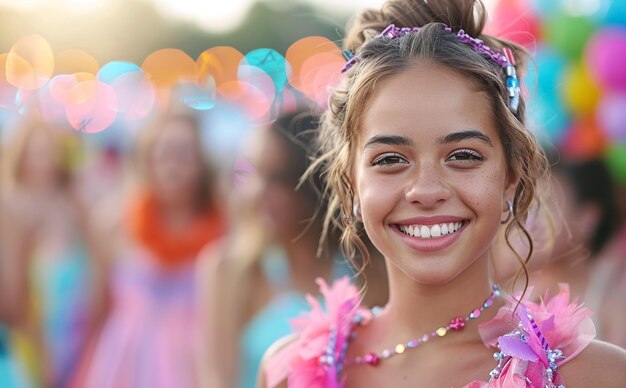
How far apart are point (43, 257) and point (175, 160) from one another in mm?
1386

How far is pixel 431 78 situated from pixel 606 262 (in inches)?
110

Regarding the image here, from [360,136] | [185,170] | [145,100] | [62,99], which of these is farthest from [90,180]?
[360,136]

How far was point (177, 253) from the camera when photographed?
572 cm

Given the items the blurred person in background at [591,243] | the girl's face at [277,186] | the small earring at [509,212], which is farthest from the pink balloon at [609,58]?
the small earring at [509,212]

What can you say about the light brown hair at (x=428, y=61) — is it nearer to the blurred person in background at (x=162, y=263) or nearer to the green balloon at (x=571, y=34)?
the green balloon at (x=571, y=34)

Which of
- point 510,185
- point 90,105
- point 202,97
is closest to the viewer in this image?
point 510,185

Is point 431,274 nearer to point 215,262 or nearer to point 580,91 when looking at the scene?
point 215,262

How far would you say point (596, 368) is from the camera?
1.98 m

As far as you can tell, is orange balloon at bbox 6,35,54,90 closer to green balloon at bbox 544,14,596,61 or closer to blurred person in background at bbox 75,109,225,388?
blurred person in background at bbox 75,109,225,388

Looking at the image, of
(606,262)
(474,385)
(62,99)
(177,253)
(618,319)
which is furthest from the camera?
(62,99)

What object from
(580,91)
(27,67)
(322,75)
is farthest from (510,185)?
(27,67)

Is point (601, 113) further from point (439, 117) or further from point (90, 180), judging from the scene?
point (90, 180)

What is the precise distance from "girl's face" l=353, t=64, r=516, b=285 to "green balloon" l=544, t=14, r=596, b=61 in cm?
334

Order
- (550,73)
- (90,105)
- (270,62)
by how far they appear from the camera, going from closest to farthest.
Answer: (270,62), (550,73), (90,105)
